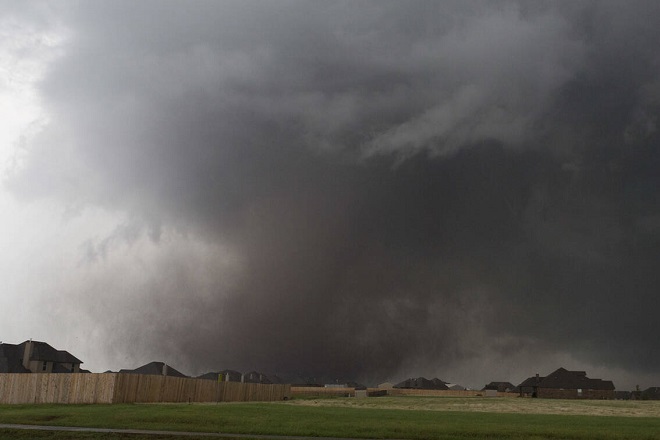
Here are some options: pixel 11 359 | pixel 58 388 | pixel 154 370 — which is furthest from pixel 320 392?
pixel 58 388

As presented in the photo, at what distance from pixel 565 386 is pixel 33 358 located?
111020 millimetres

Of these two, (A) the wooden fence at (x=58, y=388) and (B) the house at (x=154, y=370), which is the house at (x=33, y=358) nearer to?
(B) the house at (x=154, y=370)

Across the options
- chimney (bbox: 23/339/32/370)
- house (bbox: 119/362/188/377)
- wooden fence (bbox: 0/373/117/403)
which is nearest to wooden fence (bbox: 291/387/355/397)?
house (bbox: 119/362/188/377)

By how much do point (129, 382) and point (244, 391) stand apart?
2401 cm

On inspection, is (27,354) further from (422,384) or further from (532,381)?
(422,384)

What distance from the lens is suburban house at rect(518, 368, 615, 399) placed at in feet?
439

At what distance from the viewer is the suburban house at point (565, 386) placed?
439 feet

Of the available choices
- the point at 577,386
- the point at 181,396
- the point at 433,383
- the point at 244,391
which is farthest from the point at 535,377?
the point at 181,396

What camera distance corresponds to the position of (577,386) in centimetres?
13712

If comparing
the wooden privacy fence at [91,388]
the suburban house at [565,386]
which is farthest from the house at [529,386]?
the wooden privacy fence at [91,388]

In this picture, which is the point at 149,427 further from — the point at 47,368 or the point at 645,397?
the point at 645,397

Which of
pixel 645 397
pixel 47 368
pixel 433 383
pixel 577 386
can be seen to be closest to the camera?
pixel 47 368

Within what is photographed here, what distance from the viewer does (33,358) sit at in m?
91.9

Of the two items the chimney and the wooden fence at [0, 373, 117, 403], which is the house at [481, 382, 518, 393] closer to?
the chimney
